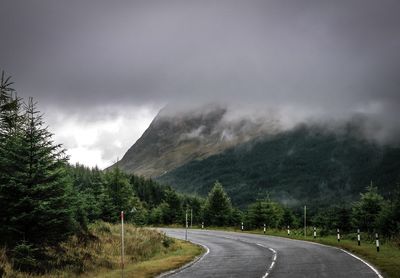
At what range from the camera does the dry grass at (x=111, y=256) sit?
779 inches

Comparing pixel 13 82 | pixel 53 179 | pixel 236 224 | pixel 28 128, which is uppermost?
pixel 13 82

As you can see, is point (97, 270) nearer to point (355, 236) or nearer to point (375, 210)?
point (355, 236)

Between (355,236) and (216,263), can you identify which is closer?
(216,263)

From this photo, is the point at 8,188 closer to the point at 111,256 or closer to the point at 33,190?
the point at 33,190

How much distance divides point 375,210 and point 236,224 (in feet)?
75.0

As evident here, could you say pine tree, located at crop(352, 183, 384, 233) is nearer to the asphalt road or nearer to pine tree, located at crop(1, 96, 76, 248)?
the asphalt road

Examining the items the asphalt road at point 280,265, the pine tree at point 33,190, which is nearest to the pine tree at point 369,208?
the asphalt road at point 280,265

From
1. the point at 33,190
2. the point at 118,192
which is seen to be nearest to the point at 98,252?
the point at 33,190

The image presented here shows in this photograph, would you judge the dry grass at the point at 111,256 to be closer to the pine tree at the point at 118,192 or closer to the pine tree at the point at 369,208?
the pine tree at the point at 118,192

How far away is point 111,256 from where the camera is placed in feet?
82.6

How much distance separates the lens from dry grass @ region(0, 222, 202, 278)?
19.8 metres

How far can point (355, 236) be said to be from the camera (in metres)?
35.2

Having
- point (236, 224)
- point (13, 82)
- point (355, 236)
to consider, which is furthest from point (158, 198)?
point (13, 82)

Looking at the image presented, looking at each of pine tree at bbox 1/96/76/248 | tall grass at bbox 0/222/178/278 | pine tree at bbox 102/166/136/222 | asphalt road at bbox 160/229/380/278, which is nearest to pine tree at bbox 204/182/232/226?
pine tree at bbox 102/166/136/222
